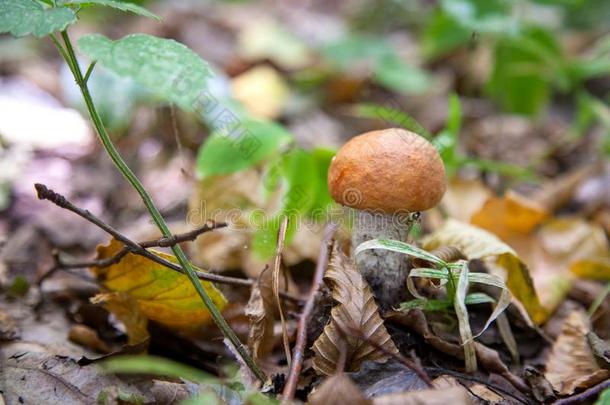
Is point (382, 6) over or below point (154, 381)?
over

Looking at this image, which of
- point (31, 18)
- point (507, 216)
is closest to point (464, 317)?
point (507, 216)

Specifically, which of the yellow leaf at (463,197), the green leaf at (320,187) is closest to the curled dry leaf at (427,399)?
the green leaf at (320,187)

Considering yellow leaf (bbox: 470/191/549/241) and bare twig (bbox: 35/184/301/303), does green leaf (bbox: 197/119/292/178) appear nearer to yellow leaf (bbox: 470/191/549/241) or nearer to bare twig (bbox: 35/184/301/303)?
bare twig (bbox: 35/184/301/303)

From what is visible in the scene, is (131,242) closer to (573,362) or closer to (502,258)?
(502,258)

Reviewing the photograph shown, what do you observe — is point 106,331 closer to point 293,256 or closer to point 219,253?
point 219,253

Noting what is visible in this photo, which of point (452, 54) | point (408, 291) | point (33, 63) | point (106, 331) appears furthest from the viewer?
point (452, 54)

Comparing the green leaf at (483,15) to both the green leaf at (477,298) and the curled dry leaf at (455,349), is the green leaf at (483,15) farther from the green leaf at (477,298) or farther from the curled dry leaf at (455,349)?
the curled dry leaf at (455,349)

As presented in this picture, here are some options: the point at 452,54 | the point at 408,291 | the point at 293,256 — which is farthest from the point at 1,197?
the point at 452,54
